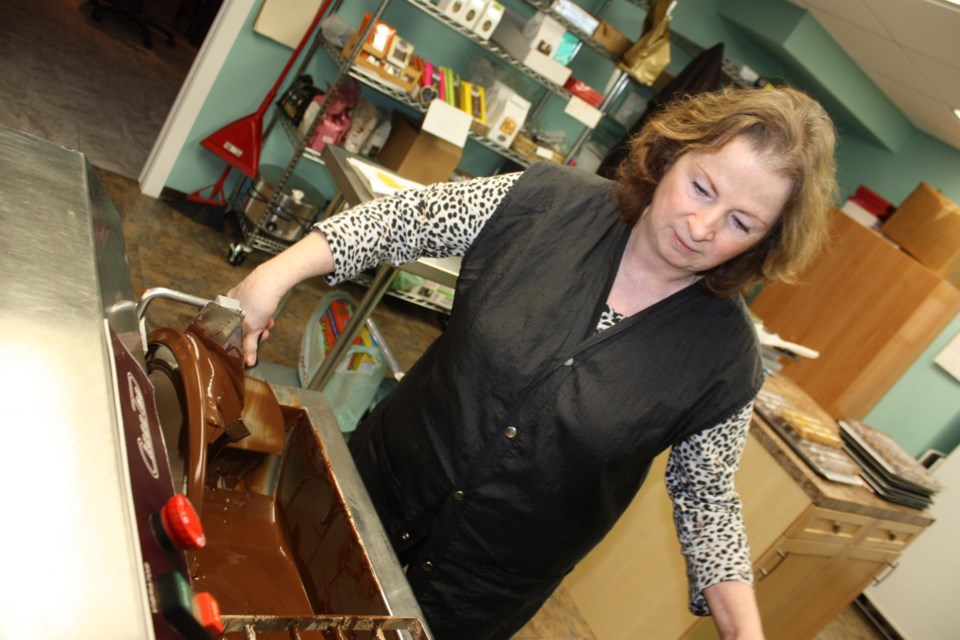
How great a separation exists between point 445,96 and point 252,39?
0.99 m

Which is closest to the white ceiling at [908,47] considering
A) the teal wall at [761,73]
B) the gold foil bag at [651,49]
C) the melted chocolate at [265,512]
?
the teal wall at [761,73]

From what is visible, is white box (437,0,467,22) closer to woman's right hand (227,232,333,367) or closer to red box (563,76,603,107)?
red box (563,76,603,107)

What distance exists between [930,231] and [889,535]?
183cm

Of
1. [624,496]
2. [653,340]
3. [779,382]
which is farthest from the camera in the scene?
[779,382]

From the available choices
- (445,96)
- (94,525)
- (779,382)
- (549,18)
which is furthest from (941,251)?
(94,525)

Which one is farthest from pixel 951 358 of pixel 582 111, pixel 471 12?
pixel 471 12

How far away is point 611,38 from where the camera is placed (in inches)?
143

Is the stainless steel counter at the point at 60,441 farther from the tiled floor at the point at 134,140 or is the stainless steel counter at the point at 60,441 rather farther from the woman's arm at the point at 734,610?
the tiled floor at the point at 134,140

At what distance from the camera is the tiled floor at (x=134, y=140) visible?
3078 mm

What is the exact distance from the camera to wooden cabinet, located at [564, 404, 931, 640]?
2.61 m

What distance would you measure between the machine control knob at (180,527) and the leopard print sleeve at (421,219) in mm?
732

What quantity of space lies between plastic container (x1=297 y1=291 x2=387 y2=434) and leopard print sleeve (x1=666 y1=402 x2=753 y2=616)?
159cm

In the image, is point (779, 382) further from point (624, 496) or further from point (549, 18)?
point (624, 496)

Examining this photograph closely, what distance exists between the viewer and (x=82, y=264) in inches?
28.1
